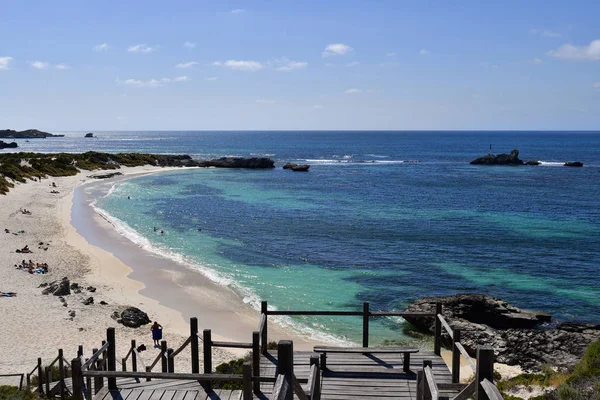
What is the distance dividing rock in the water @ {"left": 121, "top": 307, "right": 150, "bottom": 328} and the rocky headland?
10720 millimetres

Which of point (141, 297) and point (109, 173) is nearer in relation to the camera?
point (141, 297)

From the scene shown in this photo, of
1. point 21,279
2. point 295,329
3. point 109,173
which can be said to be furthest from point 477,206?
point 109,173

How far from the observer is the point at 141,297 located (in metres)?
24.7

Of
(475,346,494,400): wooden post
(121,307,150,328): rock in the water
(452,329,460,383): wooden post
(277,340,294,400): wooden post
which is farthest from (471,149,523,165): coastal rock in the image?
(277,340,294,400): wooden post

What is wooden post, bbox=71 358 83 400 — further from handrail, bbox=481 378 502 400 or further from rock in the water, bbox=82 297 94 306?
rock in the water, bbox=82 297 94 306

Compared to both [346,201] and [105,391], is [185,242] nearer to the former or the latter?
[346,201]

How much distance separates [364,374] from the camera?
8.91 metres

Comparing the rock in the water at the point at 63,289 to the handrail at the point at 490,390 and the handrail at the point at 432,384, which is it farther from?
the handrail at the point at 490,390

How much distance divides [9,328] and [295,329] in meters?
10.7

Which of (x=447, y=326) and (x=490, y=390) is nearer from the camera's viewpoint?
(x=490, y=390)

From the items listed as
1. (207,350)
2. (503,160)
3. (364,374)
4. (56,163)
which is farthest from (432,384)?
(503,160)

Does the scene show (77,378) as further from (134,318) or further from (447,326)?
(134,318)

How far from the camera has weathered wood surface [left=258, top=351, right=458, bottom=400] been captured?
8219 mm

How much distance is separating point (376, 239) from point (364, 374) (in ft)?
97.4
